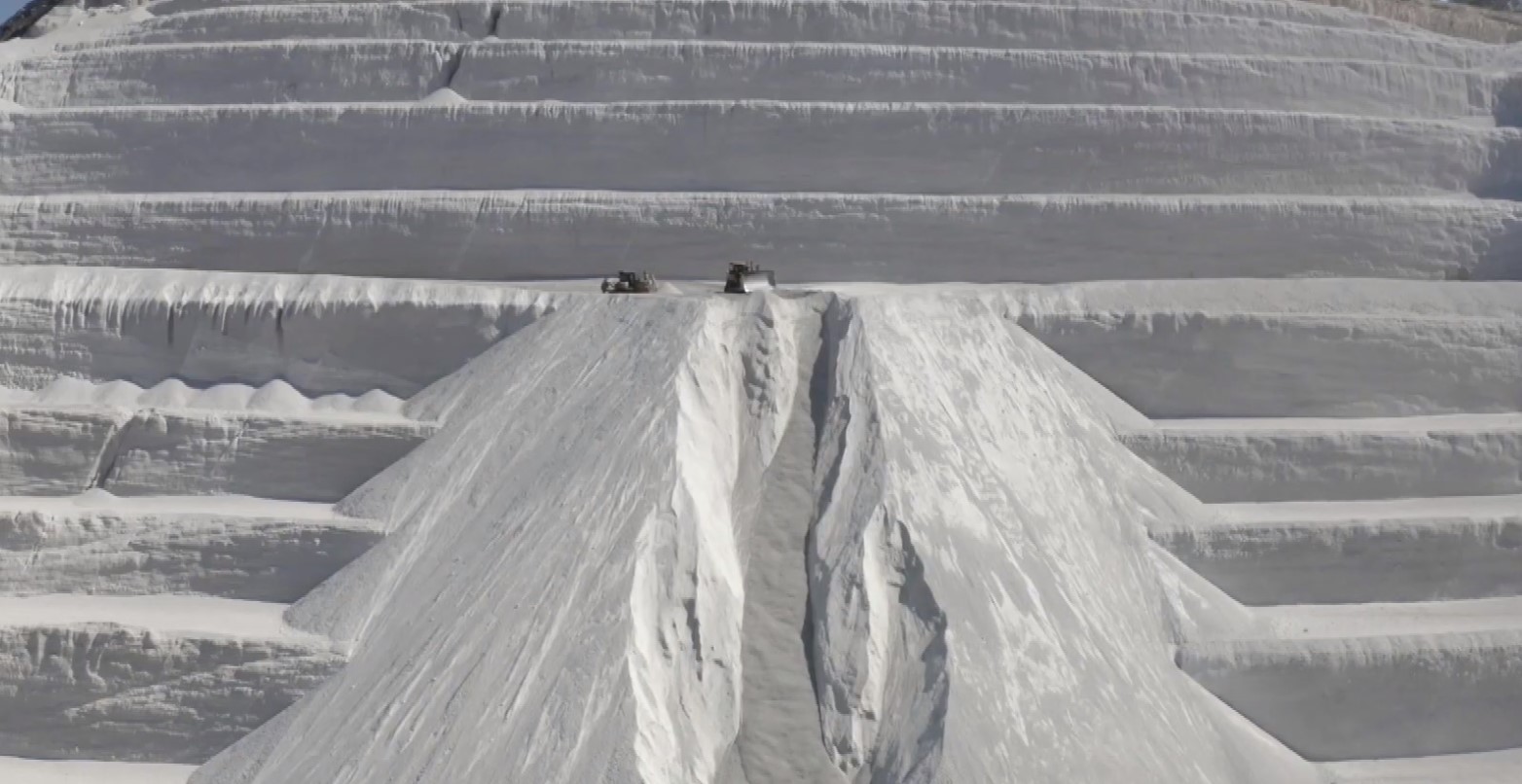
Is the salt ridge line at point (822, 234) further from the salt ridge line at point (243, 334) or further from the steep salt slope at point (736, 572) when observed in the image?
the steep salt slope at point (736, 572)

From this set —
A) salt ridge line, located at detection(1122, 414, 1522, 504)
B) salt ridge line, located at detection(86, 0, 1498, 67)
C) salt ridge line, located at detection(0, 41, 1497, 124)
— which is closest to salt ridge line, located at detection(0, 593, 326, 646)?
salt ridge line, located at detection(0, 41, 1497, 124)

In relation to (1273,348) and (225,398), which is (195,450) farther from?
(1273,348)

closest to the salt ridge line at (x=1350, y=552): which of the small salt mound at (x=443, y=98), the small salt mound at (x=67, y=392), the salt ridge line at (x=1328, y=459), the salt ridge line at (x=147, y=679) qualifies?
the salt ridge line at (x=1328, y=459)

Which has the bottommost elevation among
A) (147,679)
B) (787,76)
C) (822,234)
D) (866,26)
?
(147,679)

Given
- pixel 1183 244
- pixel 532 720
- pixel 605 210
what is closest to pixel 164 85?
pixel 605 210

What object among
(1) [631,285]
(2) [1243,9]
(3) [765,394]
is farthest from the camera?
(2) [1243,9]

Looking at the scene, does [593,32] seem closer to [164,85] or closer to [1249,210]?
[164,85]

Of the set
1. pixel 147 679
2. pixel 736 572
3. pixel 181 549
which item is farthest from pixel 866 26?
pixel 147 679
